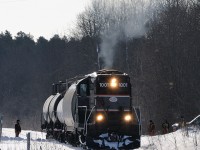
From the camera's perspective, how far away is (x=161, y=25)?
46500mm

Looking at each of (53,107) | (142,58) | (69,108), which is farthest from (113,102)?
Result: (142,58)

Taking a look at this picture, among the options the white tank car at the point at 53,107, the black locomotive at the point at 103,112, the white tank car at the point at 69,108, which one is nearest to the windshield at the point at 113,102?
the black locomotive at the point at 103,112

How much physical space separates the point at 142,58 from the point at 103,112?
90.9 feet

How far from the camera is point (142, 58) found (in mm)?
47656

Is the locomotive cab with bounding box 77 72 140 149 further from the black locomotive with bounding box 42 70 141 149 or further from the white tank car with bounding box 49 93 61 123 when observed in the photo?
the white tank car with bounding box 49 93 61 123

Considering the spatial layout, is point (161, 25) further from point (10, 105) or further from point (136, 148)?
point (10, 105)

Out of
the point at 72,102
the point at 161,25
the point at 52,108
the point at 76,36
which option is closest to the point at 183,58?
the point at 161,25

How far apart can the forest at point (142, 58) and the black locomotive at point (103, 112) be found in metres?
13.8

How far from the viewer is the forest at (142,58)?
4025 centimetres

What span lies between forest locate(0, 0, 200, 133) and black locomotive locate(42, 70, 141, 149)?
13807 millimetres

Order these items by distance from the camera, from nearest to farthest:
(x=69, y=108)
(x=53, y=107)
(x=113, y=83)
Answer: (x=113, y=83) < (x=69, y=108) < (x=53, y=107)

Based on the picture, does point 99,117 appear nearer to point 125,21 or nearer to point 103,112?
point 103,112

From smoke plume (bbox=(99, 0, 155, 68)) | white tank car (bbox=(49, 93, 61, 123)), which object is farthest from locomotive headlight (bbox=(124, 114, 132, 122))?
smoke plume (bbox=(99, 0, 155, 68))

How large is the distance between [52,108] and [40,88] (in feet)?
239
